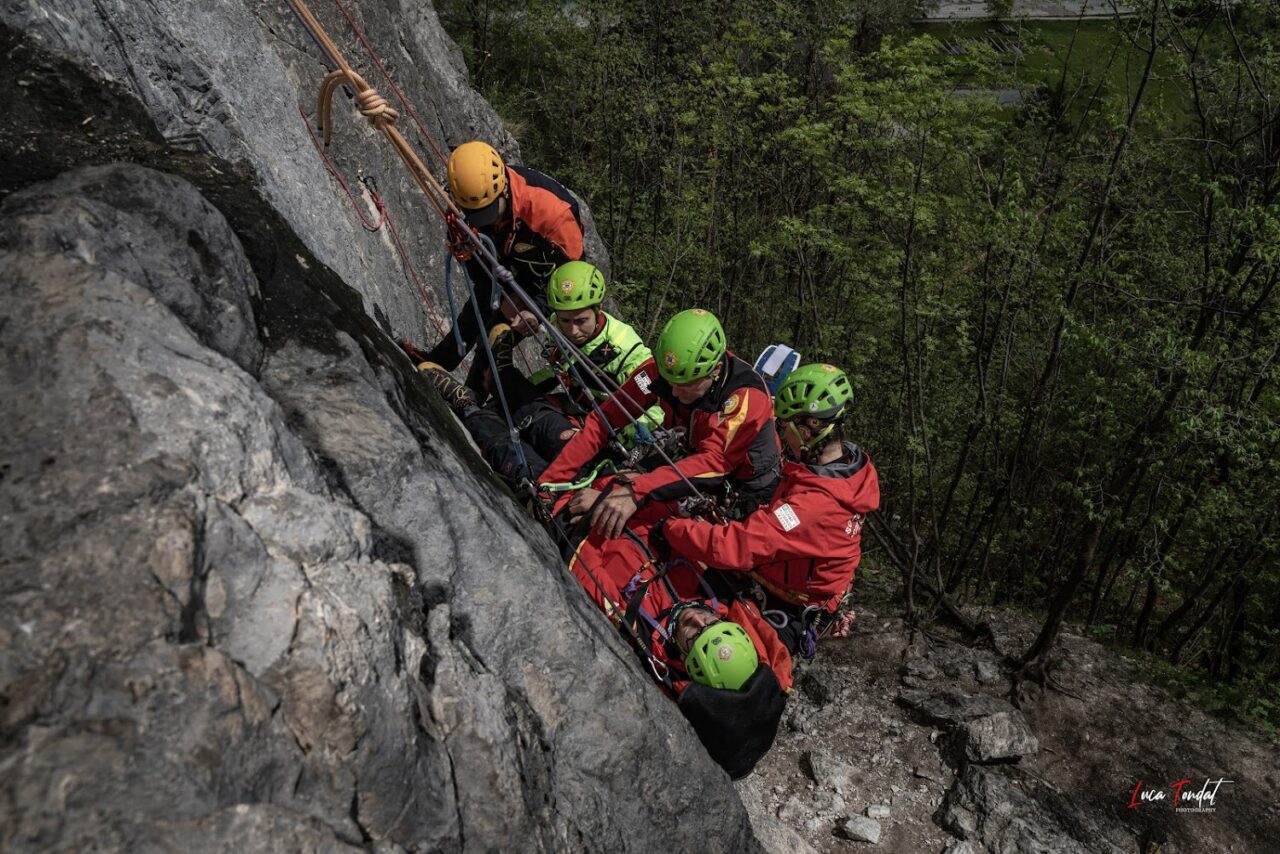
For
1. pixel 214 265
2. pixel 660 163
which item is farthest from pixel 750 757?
pixel 660 163

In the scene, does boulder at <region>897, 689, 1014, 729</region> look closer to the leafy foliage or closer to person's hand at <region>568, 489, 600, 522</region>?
the leafy foliage

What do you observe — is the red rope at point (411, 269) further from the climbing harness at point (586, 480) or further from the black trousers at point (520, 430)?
the climbing harness at point (586, 480)

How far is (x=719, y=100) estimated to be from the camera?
13.1 meters

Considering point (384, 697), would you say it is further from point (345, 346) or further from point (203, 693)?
point (345, 346)

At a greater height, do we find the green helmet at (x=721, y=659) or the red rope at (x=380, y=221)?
the red rope at (x=380, y=221)

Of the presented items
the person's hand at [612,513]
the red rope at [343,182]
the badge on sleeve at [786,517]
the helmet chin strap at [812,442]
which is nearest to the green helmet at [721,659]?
the badge on sleeve at [786,517]

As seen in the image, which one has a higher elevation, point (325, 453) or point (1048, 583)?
point (325, 453)

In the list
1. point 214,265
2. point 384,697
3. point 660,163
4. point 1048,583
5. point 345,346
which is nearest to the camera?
point 384,697

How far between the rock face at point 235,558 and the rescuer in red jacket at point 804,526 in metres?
1.12

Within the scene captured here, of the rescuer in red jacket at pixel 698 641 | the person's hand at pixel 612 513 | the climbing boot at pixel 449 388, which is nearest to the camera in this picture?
the rescuer in red jacket at pixel 698 641

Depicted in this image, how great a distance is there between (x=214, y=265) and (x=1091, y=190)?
11097 millimetres

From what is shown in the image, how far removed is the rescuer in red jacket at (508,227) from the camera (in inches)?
221

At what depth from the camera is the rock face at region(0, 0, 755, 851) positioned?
1.78m

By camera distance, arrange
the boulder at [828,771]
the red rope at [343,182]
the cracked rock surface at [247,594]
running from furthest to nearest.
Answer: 1. the boulder at [828,771]
2. the red rope at [343,182]
3. the cracked rock surface at [247,594]
